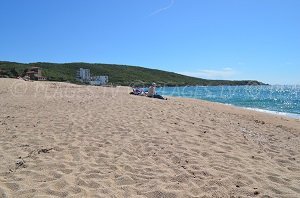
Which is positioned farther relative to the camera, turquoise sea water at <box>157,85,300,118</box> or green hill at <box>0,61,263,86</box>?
green hill at <box>0,61,263,86</box>

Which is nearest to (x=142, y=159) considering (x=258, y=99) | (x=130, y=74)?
(x=258, y=99)

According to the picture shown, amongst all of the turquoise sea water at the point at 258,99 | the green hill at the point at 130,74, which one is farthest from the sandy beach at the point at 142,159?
the green hill at the point at 130,74

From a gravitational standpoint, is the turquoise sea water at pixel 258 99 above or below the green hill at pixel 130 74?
below

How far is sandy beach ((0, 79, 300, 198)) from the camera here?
185 inches

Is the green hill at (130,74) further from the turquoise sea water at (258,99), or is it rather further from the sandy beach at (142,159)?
the sandy beach at (142,159)

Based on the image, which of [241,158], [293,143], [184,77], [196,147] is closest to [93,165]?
[196,147]

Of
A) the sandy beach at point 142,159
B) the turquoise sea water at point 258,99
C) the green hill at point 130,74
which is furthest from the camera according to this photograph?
the green hill at point 130,74

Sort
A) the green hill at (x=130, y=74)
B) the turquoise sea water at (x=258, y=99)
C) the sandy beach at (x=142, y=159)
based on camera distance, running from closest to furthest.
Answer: the sandy beach at (x=142, y=159) < the turquoise sea water at (x=258, y=99) < the green hill at (x=130, y=74)

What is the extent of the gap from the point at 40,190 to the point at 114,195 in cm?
106

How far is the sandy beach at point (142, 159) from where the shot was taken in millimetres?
4703

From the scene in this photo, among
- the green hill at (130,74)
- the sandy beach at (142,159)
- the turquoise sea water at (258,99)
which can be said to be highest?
the green hill at (130,74)

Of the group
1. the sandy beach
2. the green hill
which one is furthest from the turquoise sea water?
the green hill

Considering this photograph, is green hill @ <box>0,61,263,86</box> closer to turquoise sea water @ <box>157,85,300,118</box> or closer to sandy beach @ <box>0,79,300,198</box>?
turquoise sea water @ <box>157,85,300,118</box>

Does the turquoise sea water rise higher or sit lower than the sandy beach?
lower
